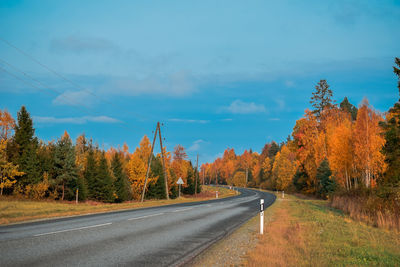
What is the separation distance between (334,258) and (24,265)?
610 cm

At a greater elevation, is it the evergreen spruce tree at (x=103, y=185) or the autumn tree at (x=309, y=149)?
the autumn tree at (x=309, y=149)

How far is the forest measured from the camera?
49.6ft


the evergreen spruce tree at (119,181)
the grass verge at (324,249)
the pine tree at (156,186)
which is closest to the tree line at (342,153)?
the grass verge at (324,249)

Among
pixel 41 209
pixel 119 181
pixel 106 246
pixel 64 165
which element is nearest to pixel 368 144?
pixel 41 209

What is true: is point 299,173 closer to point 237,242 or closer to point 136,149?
point 136,149

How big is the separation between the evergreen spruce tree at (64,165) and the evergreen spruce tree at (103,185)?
3888mm

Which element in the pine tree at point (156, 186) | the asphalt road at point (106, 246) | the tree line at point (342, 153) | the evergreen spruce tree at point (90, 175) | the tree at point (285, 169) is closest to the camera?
the asphalt road at point (106, 246)

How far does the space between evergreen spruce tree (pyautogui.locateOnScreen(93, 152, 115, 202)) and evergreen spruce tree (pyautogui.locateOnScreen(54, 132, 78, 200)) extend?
389cm

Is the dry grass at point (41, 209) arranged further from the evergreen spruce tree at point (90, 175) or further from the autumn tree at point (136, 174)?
the autumn tree at point (136, 174)

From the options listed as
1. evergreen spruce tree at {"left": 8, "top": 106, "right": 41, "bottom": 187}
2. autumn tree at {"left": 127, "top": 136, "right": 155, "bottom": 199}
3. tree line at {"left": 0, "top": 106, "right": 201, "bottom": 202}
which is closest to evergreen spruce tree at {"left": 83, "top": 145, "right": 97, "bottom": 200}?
tree line at {"left": 0, "top": 106, "right": 201, "bottom": 202}

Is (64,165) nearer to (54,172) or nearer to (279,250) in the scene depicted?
(54,172)

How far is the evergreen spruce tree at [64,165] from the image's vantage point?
3944 centimetres

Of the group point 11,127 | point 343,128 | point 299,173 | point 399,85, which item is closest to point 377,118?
point 343,128

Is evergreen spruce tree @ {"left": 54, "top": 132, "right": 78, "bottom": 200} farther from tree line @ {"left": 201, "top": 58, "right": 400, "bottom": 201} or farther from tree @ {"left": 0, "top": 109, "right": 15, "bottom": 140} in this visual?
tree line @ {"left": 201, "top": 58, "right": 400, "bottom": 201}
